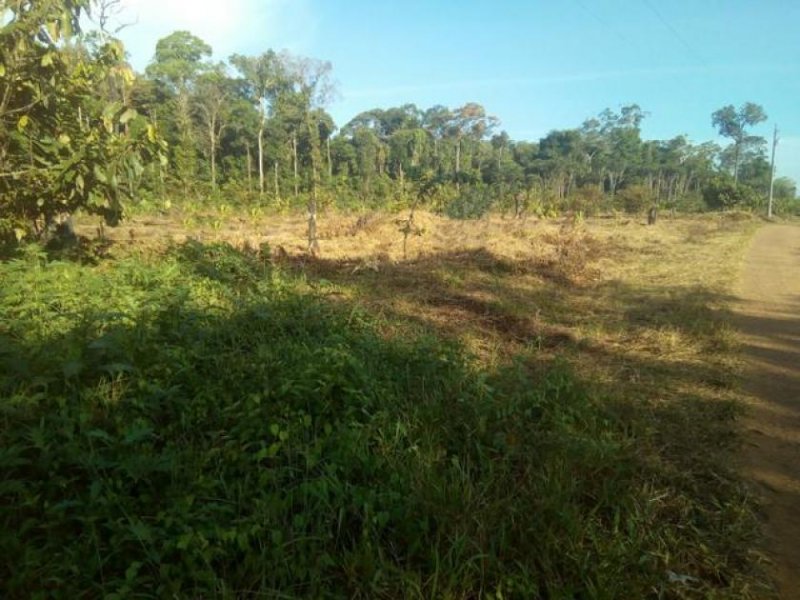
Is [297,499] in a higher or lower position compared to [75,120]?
lower

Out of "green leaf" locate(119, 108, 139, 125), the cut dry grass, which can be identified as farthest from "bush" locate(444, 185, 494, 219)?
"green leaf" locate(119, 108, 139, 125)

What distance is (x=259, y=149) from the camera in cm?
3244

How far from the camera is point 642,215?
100ft

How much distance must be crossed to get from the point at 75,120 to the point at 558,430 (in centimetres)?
644

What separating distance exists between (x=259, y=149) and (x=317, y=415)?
31.8 metres

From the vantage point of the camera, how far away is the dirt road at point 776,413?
254 centimetres

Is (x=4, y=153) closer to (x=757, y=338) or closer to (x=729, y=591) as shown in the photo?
(x=729, y=591)

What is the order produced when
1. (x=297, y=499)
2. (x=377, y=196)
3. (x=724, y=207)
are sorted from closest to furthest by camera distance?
(x=297, y=499) < (x=377, y=196) < (x=724, y=207)

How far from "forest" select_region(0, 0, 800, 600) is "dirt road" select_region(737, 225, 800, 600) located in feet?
0.44

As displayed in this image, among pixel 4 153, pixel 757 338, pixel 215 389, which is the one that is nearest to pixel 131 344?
pixel 215 389

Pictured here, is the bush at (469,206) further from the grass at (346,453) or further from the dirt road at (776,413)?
the grass at (346,453)

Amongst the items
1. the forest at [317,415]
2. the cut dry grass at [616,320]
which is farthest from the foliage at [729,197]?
the forest at [317,415]

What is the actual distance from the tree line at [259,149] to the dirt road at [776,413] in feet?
18.8

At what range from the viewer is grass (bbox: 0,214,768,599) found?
87.0 inches
